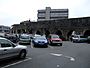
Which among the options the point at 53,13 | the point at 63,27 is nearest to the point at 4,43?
the point at 63,27

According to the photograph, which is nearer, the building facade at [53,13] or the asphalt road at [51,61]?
the asphalt road at [51,61]

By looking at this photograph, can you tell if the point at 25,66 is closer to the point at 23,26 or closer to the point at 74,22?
the point at 74,22

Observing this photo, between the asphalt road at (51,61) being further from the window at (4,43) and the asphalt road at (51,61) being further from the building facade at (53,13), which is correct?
the building facade at (53,13)

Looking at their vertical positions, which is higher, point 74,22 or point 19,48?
point 74,22

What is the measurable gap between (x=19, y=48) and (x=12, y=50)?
98 cm

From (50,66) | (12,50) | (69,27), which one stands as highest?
(69,27)

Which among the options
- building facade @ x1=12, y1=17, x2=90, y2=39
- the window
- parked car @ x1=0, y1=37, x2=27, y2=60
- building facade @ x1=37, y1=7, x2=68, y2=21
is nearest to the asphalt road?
parked car @ x1=0, y1=37, x2=27, y2=60

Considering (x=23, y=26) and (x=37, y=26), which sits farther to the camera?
(x=23, y=26)

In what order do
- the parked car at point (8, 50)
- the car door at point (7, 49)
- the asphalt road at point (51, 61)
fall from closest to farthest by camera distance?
the asphalt road at point (51, 61) < the parked car at point (8, 50) < the car door at point (7, 49)

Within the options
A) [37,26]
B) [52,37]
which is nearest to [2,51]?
[52,37]

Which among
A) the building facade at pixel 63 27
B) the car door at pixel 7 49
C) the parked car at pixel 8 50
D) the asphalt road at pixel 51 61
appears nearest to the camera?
the asphalt road at pixel 51 61

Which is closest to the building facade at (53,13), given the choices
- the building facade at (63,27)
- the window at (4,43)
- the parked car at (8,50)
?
the building facade at (63,27)

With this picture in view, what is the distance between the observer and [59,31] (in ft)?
211

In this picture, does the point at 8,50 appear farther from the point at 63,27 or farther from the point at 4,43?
the point at 63,27
